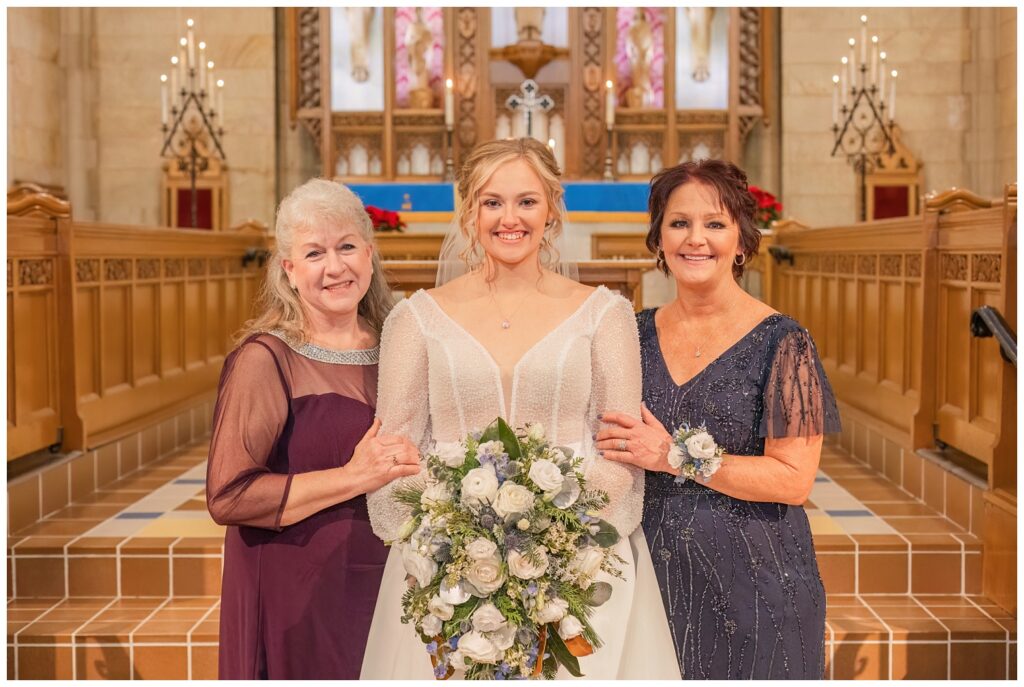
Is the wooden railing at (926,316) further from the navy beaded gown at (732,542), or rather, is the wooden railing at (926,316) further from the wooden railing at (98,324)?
the wooden railing at (98,324)

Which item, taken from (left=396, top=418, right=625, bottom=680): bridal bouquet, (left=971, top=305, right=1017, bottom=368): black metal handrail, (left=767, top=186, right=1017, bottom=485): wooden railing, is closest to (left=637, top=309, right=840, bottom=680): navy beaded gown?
(left=396, top=418, right=625, bottom=680): bridal bouquet

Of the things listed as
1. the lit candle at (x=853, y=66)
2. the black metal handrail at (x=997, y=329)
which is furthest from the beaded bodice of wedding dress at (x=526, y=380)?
the lit candle at (x=853, y=66)

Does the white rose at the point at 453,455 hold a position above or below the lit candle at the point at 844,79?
below

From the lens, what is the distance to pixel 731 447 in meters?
2.42

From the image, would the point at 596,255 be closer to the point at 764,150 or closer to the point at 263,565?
the point at 263,565

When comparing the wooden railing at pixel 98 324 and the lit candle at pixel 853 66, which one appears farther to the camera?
Answer: the lit candle at pixel 853 66

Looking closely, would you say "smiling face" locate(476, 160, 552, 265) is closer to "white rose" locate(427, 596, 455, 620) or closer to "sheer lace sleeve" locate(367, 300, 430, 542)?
"sheer lace sleeve" locate(367, 300, 430, 542)

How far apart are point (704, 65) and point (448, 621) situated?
930 centimetres

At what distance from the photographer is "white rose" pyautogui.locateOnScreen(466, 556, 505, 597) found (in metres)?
1.98

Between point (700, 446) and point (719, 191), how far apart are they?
21.1 inches

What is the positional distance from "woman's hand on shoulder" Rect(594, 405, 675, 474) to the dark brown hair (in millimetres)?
437

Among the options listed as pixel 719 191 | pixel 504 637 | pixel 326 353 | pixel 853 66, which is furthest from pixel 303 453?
pixel 853 66

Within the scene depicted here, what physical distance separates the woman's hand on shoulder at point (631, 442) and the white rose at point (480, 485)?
32 centimetres

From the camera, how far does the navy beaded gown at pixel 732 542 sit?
2393 millimetres
